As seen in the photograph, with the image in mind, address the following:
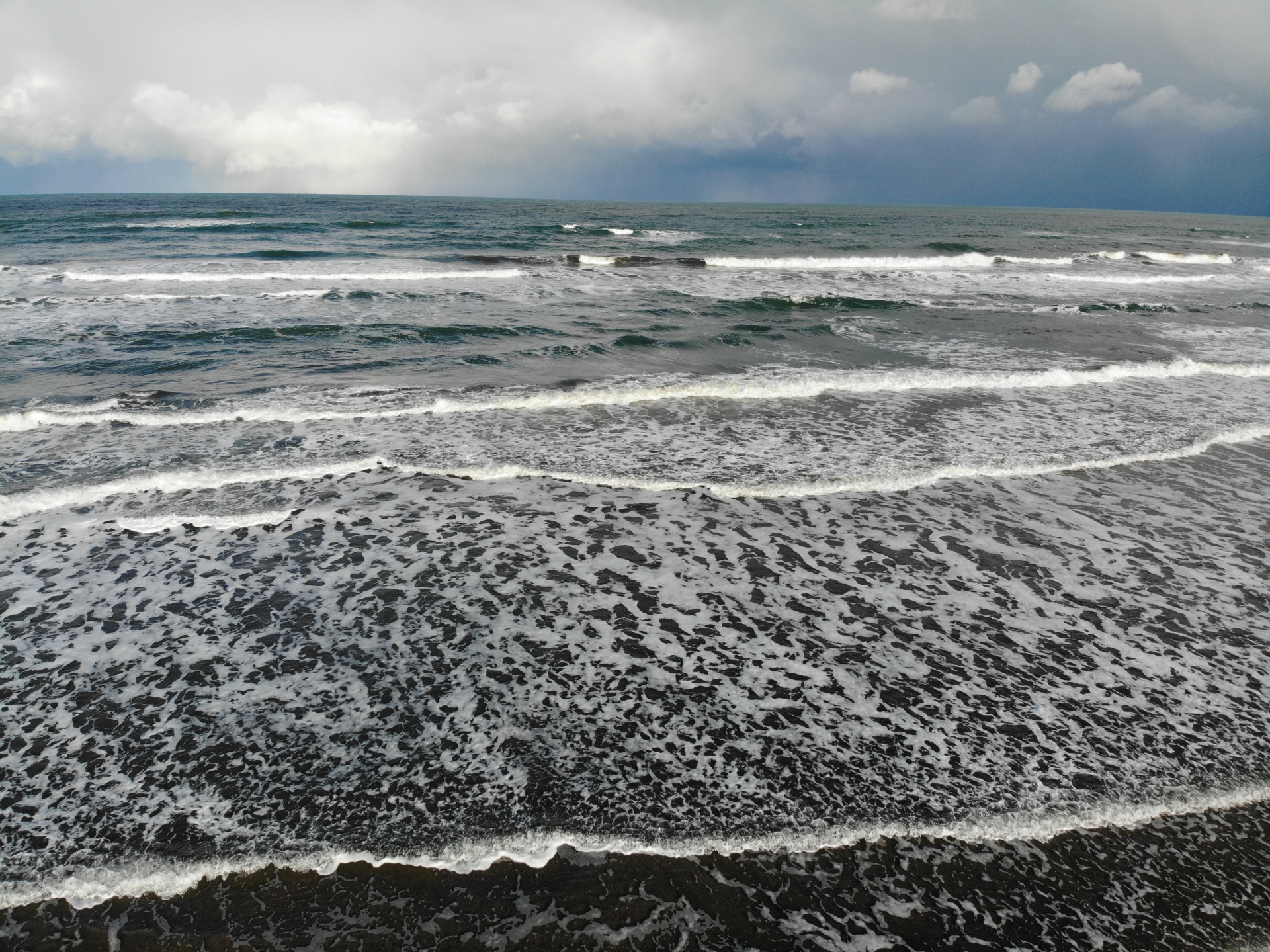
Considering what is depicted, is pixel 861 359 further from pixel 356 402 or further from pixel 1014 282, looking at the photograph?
pixel 1014 282

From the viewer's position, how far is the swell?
6.24 meters

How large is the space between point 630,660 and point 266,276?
21.9m

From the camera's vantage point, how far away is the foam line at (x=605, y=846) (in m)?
2.72

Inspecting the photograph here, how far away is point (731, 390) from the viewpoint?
9922 millimetres

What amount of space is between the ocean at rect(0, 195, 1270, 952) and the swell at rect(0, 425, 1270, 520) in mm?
49

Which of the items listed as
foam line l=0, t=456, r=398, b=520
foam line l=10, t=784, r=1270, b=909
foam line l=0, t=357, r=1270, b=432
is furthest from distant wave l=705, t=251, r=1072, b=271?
foam line l=10, t=784, r=1270, b=909

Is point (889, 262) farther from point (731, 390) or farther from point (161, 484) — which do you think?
point (161, 484)

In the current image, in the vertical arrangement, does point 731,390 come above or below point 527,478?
above

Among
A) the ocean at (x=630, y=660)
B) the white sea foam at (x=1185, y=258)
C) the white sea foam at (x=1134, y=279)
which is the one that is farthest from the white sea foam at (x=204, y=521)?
the white sea foam at (x=1185, y=258)

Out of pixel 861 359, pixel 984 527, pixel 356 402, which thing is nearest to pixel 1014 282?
pixel 861 359

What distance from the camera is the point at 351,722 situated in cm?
358

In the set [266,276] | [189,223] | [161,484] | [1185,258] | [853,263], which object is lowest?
[161,484]

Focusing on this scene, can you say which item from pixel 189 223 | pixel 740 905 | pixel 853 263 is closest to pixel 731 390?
pixel 740 905

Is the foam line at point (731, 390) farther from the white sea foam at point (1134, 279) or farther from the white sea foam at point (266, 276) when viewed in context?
the white sea foam at point (1134, 279)
